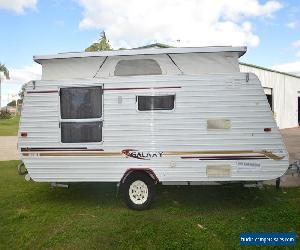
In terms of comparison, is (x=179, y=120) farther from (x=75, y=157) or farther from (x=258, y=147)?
(x=75, y=157)

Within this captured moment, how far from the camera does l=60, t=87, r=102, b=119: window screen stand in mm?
8305

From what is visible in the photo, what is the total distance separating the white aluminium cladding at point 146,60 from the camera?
26.7 feet

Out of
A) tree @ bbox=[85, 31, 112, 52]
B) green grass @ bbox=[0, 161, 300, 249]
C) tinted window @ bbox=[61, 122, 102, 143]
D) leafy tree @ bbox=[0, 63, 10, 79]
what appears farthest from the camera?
leafy tree @ bbox=[0, 63, 10, 79]

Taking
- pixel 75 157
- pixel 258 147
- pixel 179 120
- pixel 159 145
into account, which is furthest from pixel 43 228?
pixel 258 147

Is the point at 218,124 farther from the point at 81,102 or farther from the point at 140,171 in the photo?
the point at 81,102

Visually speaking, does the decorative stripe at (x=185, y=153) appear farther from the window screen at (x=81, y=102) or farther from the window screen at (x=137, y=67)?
the window screen at (x=137, y=67)

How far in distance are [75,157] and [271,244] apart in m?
4.48

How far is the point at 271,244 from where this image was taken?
20.9 feet

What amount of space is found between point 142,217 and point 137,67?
3328 millimetres

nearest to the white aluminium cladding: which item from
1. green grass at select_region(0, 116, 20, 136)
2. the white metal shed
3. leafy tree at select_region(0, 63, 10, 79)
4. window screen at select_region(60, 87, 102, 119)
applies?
window screen at select_region(60, 87, 102, 119)

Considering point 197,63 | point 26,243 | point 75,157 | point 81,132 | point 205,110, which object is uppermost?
point 197,63

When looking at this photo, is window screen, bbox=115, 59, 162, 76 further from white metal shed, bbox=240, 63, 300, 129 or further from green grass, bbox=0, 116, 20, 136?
green grass, bbox=0, 116, 20, 136

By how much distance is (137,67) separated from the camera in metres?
8.34

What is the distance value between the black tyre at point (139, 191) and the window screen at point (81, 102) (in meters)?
1.66
